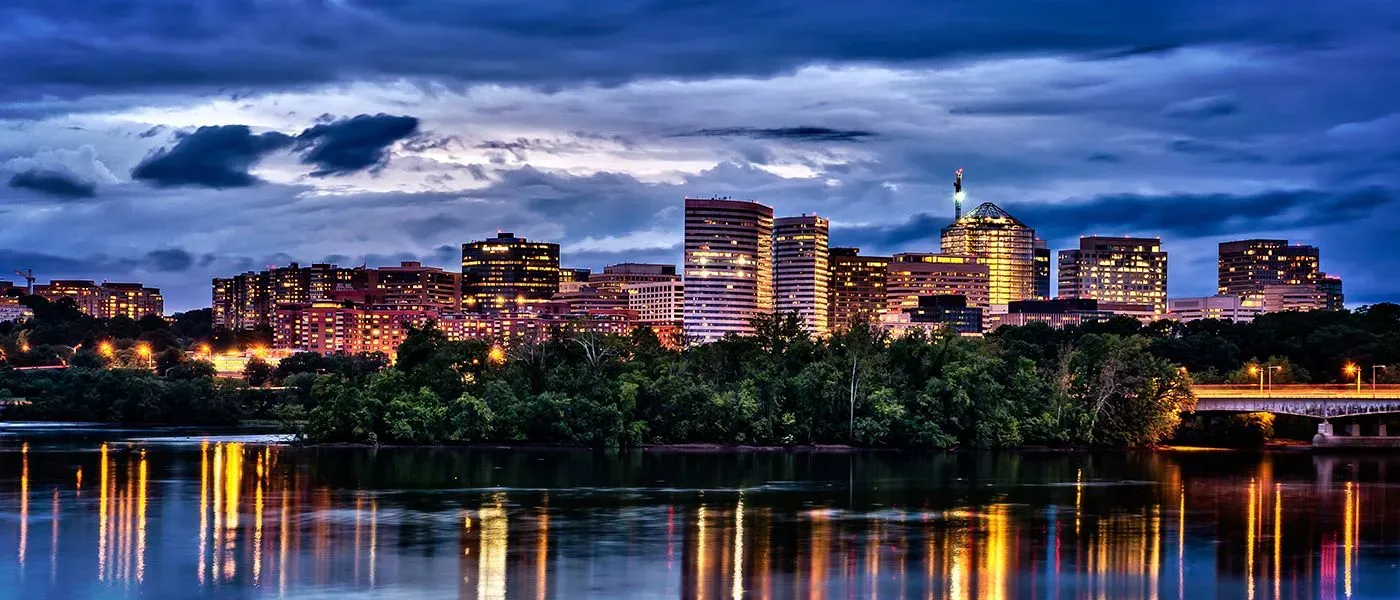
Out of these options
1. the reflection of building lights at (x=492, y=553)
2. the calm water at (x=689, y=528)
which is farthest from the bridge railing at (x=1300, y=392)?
the reflection of building lights at (x=492, y=553)

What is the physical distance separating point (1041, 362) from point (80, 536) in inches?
3826

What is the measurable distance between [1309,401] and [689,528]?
71844mm

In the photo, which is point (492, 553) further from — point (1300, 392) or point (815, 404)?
point (1300, 392)

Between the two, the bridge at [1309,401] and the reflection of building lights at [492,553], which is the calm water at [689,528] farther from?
the bridge at [1309,401]

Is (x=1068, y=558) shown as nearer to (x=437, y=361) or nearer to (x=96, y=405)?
(x=437, y=361)

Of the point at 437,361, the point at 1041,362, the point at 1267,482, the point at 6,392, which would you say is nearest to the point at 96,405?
Answer: the point at 6,392

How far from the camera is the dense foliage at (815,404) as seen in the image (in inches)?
4557

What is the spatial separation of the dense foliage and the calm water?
11.2 metres

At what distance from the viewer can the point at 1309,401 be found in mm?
121375

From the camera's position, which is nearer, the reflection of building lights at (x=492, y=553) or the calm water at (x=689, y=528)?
the reflection of building lights at (x=492, y=553)

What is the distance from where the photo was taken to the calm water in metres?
52.0

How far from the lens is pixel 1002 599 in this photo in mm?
49375

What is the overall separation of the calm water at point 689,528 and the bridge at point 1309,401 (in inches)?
661

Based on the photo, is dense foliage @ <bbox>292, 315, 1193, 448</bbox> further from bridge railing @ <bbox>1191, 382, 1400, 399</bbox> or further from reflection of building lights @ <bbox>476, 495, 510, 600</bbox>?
reflection of building lights @ <bbox>476, 495, 510, 600</bbox>
